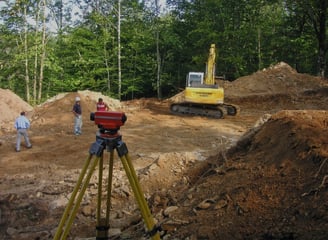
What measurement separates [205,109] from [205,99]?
836 mm

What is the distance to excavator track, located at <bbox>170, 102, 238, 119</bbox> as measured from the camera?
681 inches

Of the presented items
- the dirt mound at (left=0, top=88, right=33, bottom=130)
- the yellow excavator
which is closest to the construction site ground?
the yellow excavator

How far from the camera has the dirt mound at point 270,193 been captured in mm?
3373

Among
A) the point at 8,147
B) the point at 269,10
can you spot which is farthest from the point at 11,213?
the point at 269,10

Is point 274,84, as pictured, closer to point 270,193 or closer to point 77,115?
point 77,115

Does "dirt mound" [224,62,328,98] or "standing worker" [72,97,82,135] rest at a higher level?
"dirt mound" [224,62,328,98]

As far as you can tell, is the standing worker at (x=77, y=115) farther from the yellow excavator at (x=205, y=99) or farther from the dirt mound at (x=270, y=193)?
the dirt mound at (x=270, y=193)

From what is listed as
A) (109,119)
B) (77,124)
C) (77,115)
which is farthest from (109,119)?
(77,124)

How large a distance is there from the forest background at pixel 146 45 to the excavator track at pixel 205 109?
977 centimetres

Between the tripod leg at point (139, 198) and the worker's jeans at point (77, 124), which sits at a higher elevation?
the tripod leg at point (139, 198)

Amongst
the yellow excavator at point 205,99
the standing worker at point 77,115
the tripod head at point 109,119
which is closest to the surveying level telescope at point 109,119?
the tripod head at point 109,119

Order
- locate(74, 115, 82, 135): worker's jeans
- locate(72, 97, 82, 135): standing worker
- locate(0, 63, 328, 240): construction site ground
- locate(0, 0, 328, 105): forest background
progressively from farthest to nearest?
locate(0, 0, 328, 105): forest background
locate(74, 115, 82, 135): worker's jeans
locate(72, 97, 82, 135): standing worker
locate(0, 63, 328, 240): construction site ground

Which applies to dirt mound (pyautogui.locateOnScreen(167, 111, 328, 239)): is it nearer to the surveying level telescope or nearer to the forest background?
the surveying level telescope

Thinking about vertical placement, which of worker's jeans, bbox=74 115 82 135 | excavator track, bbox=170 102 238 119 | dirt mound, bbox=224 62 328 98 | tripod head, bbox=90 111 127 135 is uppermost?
dirt mound, bbox=224 62 328 98
